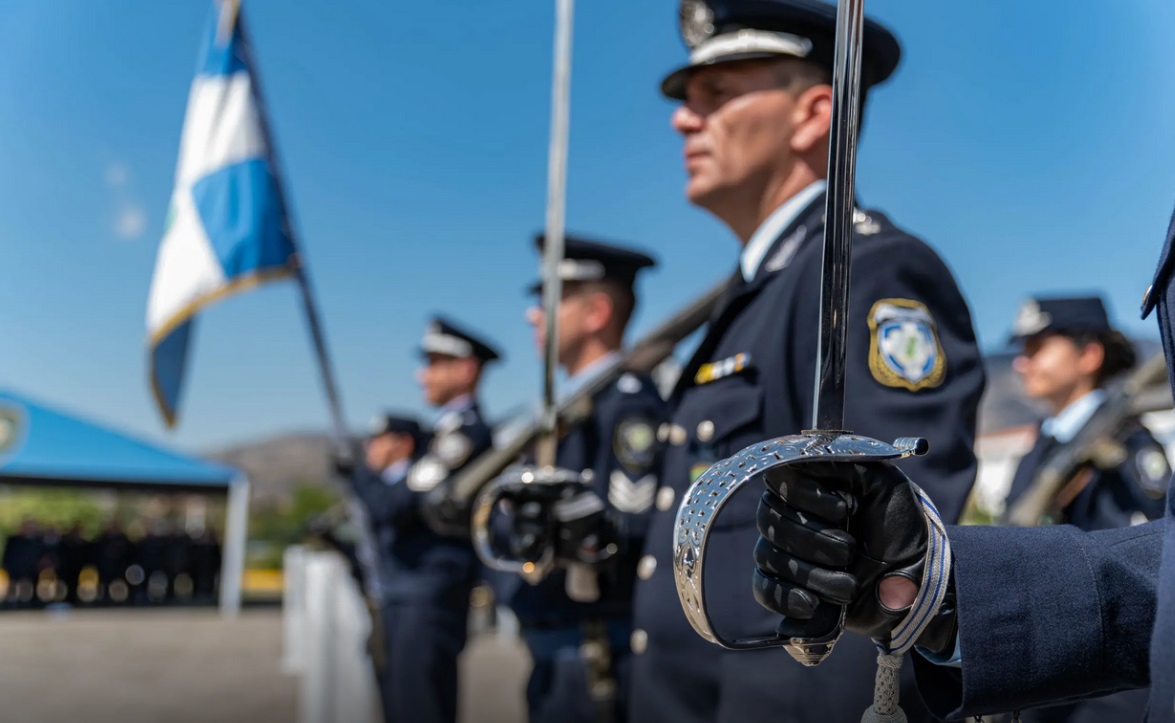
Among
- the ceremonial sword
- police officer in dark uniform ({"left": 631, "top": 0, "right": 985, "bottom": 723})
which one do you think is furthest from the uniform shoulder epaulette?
the ceremonial sword

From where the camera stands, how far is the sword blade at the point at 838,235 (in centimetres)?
95

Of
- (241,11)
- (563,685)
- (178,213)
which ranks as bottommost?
(563,685)

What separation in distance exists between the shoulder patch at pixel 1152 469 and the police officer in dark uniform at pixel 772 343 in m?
2.02

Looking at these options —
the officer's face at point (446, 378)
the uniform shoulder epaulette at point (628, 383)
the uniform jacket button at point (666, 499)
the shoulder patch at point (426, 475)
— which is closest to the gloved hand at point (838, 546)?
the uniform jacket button at point (666, 499)

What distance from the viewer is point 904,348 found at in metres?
1.48

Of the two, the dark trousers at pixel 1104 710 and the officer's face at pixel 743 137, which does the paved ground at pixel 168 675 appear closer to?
the dark trousers at pixel 1104 710

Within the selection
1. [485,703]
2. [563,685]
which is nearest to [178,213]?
[563,685]

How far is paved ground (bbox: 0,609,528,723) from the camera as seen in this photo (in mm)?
6703

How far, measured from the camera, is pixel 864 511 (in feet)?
3.10

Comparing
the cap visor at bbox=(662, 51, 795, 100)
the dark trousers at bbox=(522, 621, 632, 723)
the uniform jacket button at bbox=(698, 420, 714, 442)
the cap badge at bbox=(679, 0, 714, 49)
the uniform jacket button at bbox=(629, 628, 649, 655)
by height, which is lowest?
the dark trousers at bbox=(522, 621, 632, 723)

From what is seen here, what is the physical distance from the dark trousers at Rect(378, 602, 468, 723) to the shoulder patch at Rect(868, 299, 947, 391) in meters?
3.77

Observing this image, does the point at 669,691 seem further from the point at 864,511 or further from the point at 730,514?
the point at 864,511

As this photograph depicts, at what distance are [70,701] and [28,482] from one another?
986 cm

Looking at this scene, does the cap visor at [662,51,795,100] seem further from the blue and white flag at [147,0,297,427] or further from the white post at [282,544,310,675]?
the white post at [282,544,310,675]
